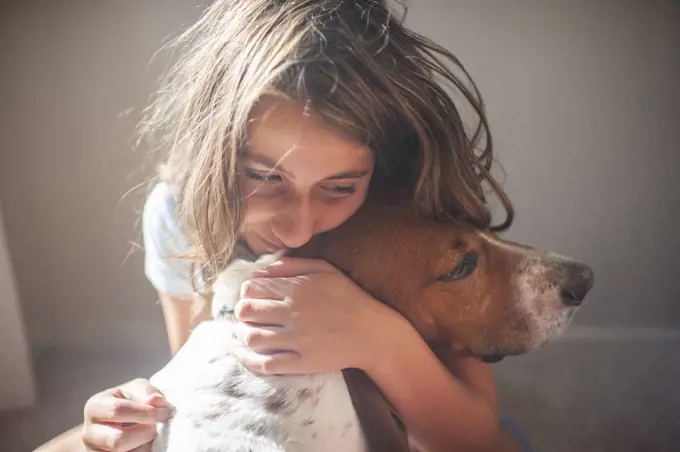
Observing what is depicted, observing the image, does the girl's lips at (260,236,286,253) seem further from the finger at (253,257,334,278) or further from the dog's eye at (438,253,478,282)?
the dog's eye at (438,253,478,282)

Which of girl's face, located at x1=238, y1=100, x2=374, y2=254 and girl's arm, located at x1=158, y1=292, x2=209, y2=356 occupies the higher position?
girl's face, located at x1=238, y1=100, x2=374, y2=254

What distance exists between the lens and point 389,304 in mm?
781

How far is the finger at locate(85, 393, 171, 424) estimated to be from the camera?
764mm

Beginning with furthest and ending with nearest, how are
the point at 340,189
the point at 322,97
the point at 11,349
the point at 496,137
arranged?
the point at 11,349
the point at 496,137
the point at 340,189
the point at 322,97

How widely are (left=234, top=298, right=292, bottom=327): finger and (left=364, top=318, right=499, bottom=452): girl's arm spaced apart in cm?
12

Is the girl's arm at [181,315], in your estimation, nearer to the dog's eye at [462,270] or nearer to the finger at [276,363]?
the finger at [276,363]

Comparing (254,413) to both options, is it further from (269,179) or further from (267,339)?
(269,179)

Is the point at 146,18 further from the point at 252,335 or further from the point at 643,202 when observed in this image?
the point at 643,202

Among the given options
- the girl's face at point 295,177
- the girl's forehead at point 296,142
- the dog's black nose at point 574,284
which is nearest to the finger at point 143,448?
the girl's face at point 295,177

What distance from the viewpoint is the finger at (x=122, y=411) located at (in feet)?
2.51

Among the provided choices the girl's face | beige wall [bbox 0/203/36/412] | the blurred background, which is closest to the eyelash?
the girl's face

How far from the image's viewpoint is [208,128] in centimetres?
72

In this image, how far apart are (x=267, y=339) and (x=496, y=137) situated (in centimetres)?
47

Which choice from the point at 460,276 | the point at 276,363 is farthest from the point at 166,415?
the point at 460,276
